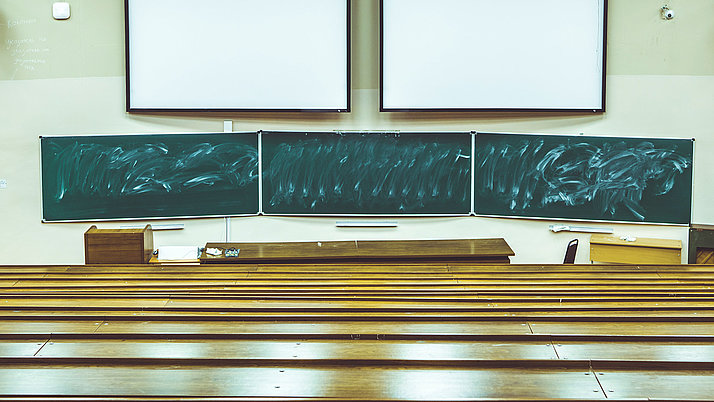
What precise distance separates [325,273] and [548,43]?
3.75 m

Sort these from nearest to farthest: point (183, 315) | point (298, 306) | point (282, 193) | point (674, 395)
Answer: point (674, 395) < point (183, 315) < point (298, 306) < point (282, 193)

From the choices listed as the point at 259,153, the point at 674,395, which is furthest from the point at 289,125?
the point at 674,395

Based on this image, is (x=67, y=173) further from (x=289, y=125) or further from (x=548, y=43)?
(x=548, y=43)

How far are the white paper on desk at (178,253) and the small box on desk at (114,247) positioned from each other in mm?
870

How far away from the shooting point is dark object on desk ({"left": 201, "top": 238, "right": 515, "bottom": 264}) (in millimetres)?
5562

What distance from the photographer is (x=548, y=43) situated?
21.9 ft

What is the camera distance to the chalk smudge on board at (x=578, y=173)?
6.71 metres

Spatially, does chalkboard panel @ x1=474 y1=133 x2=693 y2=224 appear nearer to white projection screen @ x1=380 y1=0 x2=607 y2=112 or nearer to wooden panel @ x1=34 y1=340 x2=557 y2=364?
white projection screen @ x1=380 y1=0 x2=607 y2=112

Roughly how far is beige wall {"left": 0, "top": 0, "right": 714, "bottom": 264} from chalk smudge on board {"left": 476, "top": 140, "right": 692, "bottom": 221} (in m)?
0.18

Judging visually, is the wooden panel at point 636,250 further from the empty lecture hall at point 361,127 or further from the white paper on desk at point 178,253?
the white paper on desk at point 178,253

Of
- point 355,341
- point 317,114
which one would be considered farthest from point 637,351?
point 317,114

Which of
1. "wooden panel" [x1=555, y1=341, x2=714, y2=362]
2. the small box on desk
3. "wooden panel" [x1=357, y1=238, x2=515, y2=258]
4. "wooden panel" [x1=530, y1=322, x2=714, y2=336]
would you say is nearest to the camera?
"wooden panel" [x1=555, y1=341, x2=714, y2=362]

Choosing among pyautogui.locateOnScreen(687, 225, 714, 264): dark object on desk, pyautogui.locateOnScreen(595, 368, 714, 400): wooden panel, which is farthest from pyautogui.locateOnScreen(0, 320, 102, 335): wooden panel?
pyautogui.locateOnScreen(687, 225, 714, 264): dark object on desk

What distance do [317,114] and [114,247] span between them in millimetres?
2397
